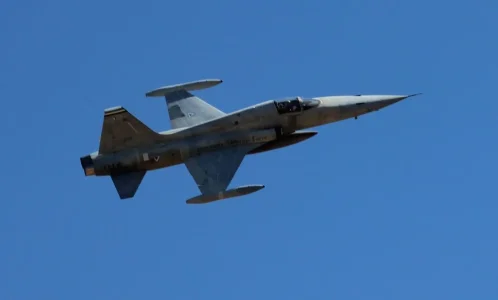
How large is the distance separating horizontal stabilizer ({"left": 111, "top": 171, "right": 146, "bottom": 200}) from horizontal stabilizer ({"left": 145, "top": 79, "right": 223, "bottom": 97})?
643 cm

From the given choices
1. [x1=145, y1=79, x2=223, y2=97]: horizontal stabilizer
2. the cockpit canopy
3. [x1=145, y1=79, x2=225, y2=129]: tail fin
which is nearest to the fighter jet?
the cockpit canopy

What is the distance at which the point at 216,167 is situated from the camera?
66.0 meters

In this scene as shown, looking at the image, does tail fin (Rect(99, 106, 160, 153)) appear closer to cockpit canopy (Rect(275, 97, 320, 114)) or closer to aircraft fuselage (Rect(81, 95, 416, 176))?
aircraft fuselage (Rect(81, 95, 416, 176))

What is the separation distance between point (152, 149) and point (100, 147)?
2349 millimetres

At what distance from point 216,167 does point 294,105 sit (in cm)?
466

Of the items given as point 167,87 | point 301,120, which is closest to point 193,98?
point 167,87

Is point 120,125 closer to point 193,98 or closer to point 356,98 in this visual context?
point 193,98

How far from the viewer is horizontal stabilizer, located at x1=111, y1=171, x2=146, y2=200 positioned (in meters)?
65.9

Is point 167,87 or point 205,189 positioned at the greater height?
point 167,87

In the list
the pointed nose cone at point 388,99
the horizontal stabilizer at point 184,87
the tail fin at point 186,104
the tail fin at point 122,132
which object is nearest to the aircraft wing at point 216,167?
the tail fin at point 122,132

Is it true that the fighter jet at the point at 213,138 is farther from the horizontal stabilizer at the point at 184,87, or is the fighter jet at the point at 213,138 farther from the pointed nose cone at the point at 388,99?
the horizontal stabilizer at the point at 184,87

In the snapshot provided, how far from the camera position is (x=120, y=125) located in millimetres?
65812

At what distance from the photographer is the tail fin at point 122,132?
65750 mm

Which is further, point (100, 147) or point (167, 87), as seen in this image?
point (167, 87)
